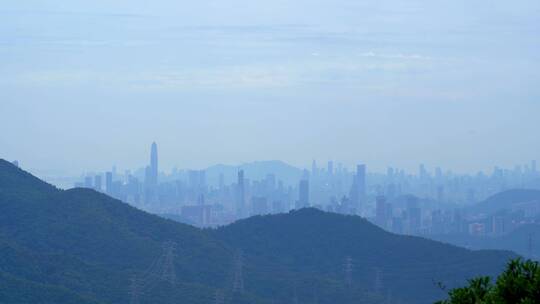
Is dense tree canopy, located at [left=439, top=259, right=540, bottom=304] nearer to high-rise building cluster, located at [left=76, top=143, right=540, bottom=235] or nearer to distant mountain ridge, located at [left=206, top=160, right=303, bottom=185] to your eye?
high-rise building cluster, located at [left=76, top=143, right=540, bottom=235]

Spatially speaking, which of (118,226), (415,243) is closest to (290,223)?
(415,243)

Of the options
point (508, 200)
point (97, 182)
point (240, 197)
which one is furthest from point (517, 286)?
point (508, 200)

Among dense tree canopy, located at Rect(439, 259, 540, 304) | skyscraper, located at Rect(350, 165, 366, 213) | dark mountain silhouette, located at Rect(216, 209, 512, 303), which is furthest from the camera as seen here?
skyscraper, located at Rect(350, 165, 366, 213)

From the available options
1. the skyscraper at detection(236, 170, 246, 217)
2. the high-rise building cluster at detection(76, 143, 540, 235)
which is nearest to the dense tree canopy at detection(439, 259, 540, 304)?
the high-rise building cluster at detection(76, 143, 540, 235)

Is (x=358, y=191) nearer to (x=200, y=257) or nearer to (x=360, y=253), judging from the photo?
(x=360, y=253)

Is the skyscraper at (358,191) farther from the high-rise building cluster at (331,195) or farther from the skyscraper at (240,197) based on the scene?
the skyscraper at (240,197)

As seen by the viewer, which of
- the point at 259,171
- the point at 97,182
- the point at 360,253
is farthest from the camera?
the point at 259,171
